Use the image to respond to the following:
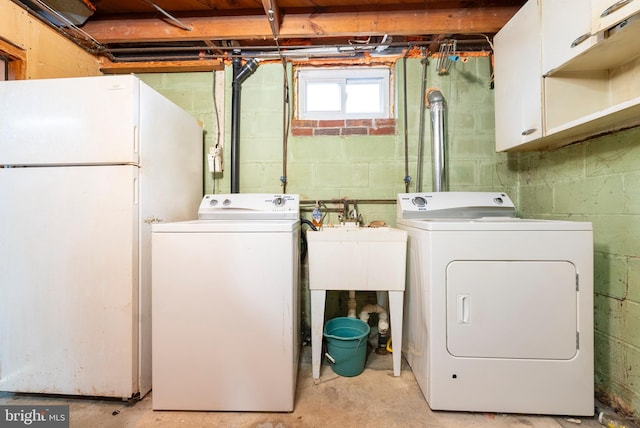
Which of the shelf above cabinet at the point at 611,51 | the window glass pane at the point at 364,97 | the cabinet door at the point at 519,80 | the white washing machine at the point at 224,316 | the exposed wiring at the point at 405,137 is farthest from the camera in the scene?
the window glass pane at the point at 364,97

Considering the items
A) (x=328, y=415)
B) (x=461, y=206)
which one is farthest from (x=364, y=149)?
(x=328, y=415)

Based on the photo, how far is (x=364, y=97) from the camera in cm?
204

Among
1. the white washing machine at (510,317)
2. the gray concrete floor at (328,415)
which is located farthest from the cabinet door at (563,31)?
the gray concrete floor at (328,415)

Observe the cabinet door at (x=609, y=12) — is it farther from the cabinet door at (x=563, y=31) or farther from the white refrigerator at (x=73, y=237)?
the white refrigerator at (x=73, y=237)

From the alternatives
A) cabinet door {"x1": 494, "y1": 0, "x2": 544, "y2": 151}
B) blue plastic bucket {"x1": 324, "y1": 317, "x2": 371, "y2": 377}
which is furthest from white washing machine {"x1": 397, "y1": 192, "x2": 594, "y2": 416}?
cabinet door {"x1": 494, "y1": 0, "x2": 544, "y2": 151}

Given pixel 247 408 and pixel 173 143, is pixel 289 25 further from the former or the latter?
pixel 247 408

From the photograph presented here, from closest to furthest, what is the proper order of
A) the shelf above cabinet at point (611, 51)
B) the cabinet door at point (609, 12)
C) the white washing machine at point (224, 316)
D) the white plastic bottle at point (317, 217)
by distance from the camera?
1. the cabinet door at point (609, 12)
2. the shelf above cabinet at point (611, 51)
3. the white washing machine at point (224, 316)
4. the white plastic bottle at point (317, 217)

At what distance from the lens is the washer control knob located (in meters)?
1.66

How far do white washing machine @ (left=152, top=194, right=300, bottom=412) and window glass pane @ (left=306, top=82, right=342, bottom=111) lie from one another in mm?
1261

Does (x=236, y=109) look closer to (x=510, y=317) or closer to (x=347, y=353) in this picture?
(x=347, y=353)

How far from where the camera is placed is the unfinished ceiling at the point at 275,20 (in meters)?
1.65

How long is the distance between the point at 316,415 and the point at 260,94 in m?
2.07

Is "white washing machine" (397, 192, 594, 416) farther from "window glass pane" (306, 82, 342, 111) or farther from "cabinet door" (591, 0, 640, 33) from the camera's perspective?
"window glass pane" (306, 82, 342, 111)

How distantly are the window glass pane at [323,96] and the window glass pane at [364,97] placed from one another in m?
0.09
